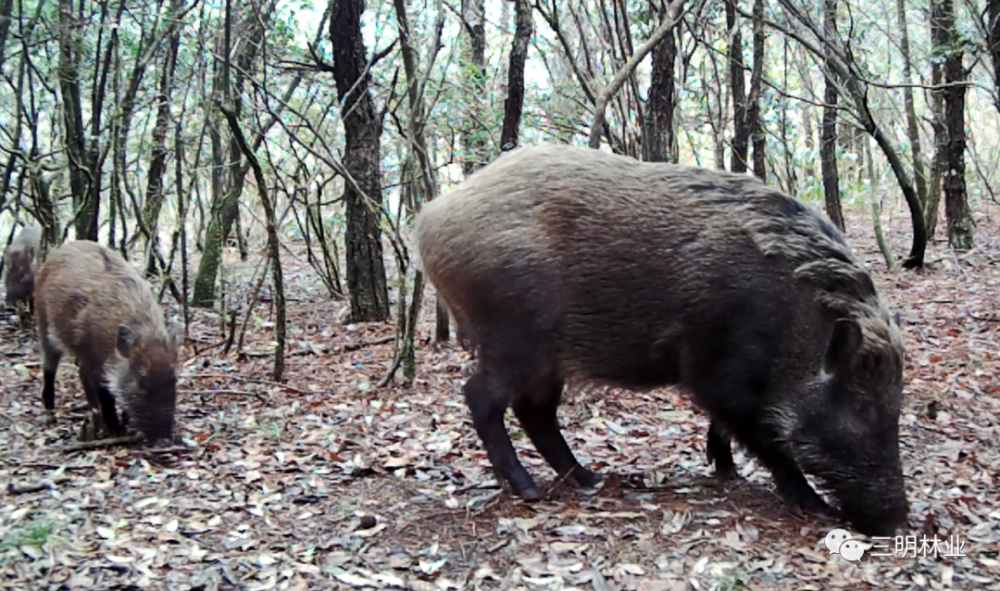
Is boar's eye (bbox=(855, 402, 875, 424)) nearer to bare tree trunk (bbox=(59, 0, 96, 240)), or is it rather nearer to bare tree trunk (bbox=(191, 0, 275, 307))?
bare tree trunk (bbox=(191, 0, 275, 307))

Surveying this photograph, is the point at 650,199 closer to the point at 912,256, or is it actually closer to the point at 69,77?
the point at 69,77

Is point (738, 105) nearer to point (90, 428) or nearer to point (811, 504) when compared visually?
point (811, 504)

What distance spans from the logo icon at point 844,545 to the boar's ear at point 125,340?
14.2 ft

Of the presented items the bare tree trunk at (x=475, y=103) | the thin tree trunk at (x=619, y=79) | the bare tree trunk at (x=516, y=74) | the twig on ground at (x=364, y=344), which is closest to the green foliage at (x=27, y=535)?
the thin tree trunk at (x=619, y=79)

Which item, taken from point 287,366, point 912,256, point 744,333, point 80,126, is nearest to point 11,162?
point 80,126

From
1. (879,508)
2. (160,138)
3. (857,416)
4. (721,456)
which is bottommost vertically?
(879,508)

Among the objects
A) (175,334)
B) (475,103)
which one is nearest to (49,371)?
(175,334)

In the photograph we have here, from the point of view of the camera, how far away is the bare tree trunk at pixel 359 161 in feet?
27.4

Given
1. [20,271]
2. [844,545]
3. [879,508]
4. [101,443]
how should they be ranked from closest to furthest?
[844,545], [879,508], [101,443], [20,271]

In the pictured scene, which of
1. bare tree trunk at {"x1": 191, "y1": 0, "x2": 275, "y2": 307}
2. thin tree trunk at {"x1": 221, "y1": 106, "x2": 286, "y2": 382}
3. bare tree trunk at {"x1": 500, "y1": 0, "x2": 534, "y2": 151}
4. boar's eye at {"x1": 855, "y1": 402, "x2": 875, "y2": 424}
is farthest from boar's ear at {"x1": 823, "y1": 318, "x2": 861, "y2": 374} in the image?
bare tree trunk at {"x1": 191, "y1": 0, "x2": 275, "y2": 307}

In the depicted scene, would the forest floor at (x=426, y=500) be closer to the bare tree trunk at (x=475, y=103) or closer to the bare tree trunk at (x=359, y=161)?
the bare tree trunk at (x=359, y=161)

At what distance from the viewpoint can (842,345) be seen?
3.68 m

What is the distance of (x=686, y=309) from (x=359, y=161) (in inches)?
210

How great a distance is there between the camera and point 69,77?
7.85 meters
